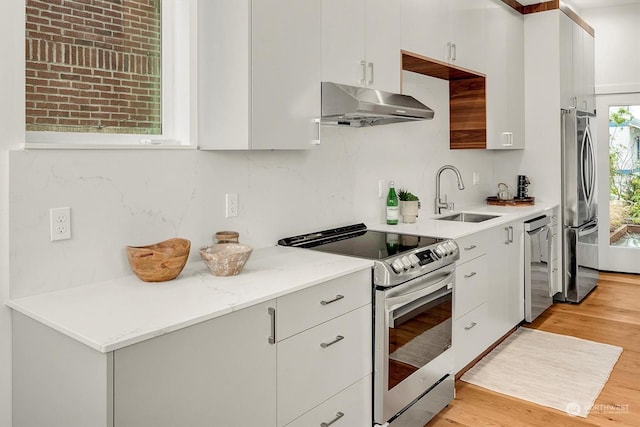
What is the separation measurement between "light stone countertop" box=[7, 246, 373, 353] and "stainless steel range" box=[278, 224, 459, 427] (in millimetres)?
207

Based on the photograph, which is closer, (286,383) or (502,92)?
(286,383)

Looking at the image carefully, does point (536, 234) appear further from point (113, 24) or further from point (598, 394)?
point (113, 24)

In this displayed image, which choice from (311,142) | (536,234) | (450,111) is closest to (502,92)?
(450,111)

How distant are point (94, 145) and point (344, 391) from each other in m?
1.37

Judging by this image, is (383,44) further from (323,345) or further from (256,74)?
(323,345)

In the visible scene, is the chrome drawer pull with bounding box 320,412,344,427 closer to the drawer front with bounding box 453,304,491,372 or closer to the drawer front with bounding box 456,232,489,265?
the drawer front with bounding box 453,304,491,372

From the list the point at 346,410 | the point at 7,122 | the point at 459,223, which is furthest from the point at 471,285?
the point at 7,122

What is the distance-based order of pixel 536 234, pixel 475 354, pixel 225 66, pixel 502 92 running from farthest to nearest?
pixel 502 92 < pixel 536 234 < pixel 475 354 < pixel 225 66

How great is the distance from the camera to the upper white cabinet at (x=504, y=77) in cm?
420

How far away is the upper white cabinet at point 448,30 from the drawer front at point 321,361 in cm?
174

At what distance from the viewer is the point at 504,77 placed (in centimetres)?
443

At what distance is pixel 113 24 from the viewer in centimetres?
206

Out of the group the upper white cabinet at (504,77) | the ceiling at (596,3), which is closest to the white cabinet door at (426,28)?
the upper white cabinet at (504,77)

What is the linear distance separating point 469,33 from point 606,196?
10.2ft
